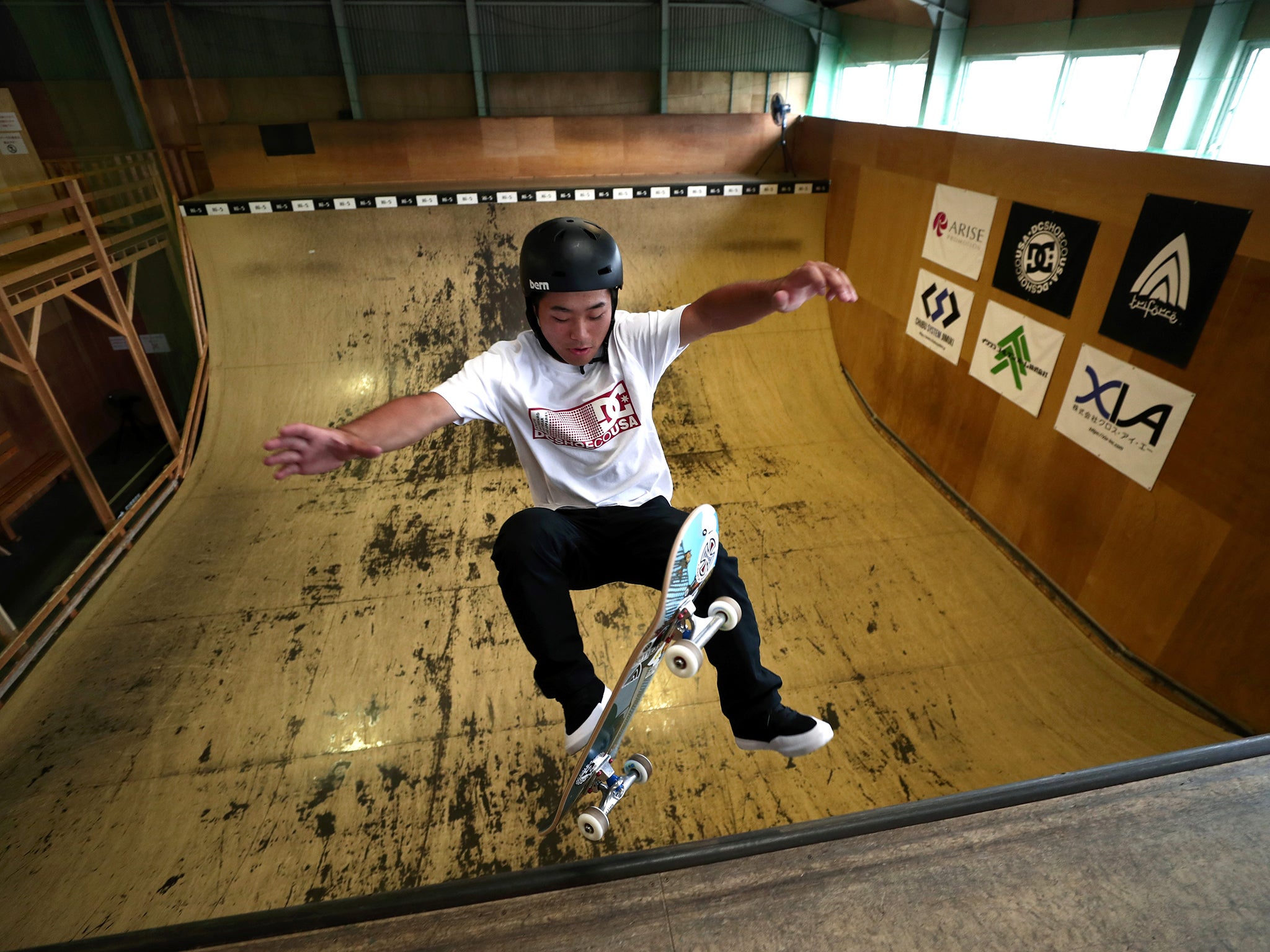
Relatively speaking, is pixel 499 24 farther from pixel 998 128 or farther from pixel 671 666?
A: pixel 671 666

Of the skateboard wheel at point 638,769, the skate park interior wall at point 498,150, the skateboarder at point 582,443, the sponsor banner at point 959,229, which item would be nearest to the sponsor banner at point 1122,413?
the sponsor banner at point 959,229

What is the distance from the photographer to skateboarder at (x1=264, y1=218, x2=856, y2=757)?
75.5 inches

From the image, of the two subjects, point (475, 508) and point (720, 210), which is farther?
point (720, 210)

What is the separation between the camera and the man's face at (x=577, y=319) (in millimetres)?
2033

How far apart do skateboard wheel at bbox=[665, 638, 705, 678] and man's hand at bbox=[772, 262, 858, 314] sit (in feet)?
3.27

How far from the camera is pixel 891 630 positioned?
386 centimetres

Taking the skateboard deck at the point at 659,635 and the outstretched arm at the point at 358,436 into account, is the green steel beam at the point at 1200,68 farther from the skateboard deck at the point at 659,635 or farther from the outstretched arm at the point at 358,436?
the outstretched arm at the point at 358,436

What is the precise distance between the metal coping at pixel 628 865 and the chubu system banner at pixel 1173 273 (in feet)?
7.81

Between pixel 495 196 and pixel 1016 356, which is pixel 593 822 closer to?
pixel 1016 356

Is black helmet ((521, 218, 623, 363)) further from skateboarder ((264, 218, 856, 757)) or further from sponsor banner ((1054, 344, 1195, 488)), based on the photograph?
sponsor banner ((1054, 344, 1195, 488))

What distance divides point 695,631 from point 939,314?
4.62 metres

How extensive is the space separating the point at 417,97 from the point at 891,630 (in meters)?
10.9

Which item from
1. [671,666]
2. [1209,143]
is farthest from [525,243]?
[1209,143]

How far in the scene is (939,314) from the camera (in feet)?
17.1
